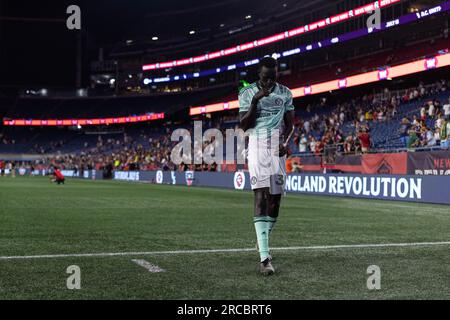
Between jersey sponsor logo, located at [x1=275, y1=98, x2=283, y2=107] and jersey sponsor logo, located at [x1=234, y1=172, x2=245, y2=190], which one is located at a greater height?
jersey sponsor logo, located at [x1=275, y1=98, x2=283, y2=107]

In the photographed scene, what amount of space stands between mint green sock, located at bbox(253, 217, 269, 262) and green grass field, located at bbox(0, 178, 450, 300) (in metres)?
0.24

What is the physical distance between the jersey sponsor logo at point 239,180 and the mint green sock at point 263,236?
74.9ft

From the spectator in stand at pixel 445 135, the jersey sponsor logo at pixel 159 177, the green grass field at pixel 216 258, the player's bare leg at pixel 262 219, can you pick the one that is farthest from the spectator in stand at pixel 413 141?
the jersey sponsor logo at pixel 159 177

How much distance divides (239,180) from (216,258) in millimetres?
22732

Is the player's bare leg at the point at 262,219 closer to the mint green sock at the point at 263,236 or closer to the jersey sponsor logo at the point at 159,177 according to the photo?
the mint green sock at the point at 263,236

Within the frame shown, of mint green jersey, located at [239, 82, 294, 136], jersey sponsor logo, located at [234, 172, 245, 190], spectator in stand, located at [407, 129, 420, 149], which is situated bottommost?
jersey sponsor logo, located at [234, 172, 245, 190]

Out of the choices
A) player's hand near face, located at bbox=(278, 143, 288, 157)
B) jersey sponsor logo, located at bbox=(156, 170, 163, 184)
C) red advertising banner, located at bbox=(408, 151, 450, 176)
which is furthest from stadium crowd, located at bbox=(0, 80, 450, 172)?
player's hand near face, located at bbox=(278, 143, 288, 157)

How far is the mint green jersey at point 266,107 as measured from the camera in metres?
5.65

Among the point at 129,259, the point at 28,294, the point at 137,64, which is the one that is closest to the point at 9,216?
the point at 129,259

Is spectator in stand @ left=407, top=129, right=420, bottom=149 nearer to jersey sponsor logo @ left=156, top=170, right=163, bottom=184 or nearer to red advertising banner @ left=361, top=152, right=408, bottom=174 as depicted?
red advertising banner @ left=361, top=152, right=408, bottom=174

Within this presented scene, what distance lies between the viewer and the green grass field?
179 inches

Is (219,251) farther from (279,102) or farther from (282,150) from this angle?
(279,102)

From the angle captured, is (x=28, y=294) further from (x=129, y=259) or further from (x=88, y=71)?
(x=88, y=71)

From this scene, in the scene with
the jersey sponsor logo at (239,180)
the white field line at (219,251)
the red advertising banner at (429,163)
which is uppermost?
the red advertising banner at (429,163)
